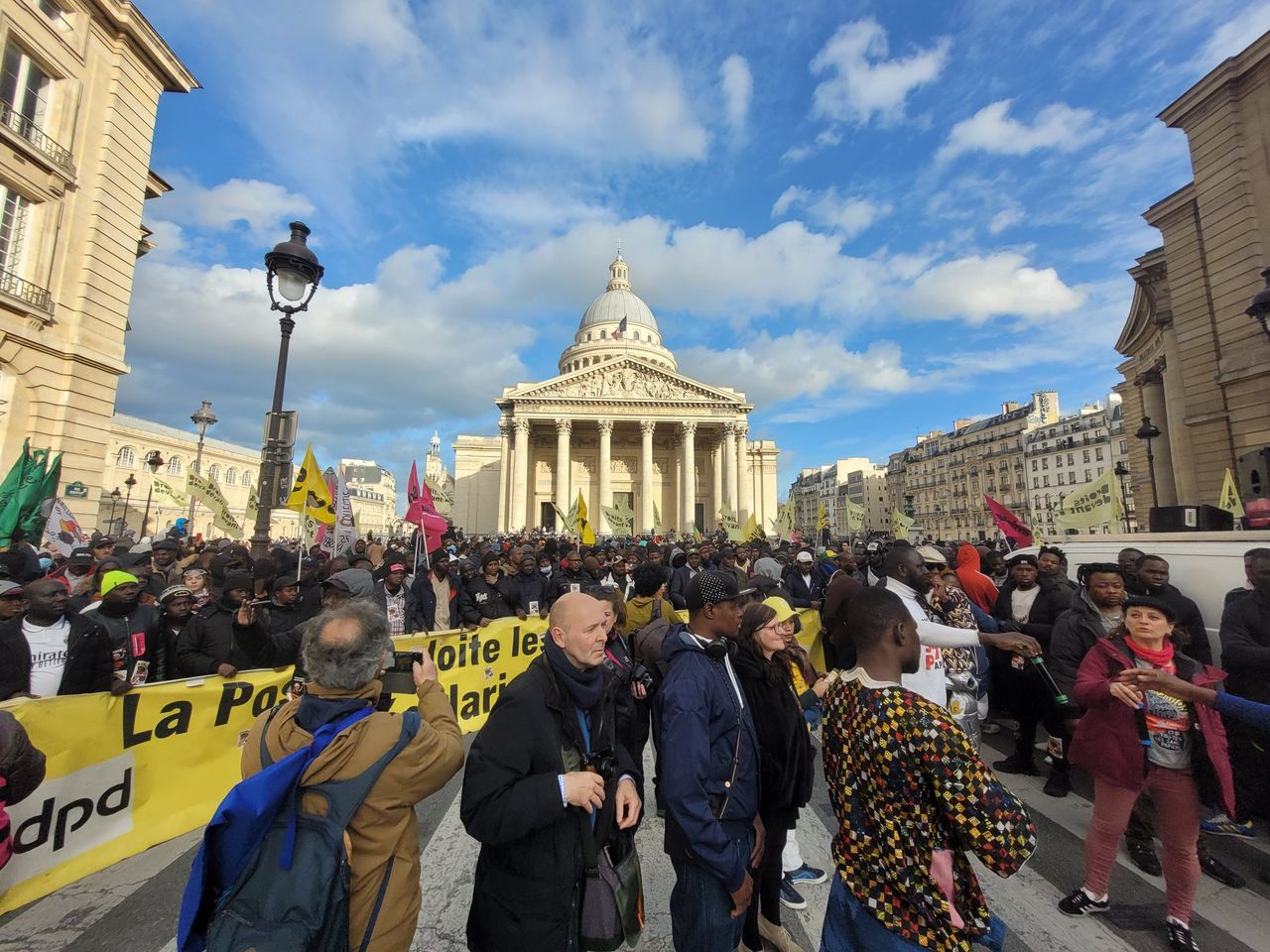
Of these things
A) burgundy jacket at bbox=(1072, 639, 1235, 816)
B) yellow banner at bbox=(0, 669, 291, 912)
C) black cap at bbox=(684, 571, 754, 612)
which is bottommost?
yellow banner at bbox=(0, 669, 291, 912)

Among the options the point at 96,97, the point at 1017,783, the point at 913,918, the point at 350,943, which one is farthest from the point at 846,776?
the point at 96,97

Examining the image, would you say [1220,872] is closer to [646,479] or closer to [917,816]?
[917,816]

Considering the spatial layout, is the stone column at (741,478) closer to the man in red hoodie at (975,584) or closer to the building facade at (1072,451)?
the building facade at (1072,451)

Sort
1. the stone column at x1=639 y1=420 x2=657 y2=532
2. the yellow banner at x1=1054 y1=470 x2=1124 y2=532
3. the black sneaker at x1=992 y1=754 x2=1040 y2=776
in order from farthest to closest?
the stone column at x1=639 y1=420 x2=657 y2=532 → the yellow banner at x1=1054 y1=470 x2=1124 y2=532 → the black sneaker at x1=992 y1=754 x2=1040 y2=776

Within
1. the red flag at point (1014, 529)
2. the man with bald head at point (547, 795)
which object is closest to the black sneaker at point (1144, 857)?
the man with bald head at point (547, 795)

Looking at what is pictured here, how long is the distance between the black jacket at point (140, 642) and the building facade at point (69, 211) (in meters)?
11.2

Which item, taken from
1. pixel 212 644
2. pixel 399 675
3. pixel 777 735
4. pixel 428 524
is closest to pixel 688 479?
pixel 428 524

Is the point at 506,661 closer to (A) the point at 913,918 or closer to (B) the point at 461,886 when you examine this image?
(B) the point at 461,886

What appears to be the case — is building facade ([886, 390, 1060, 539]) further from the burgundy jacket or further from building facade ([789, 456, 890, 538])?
the burgundy jacket

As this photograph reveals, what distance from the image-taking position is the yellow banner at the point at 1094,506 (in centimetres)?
996

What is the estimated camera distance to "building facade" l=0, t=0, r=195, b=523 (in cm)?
1155

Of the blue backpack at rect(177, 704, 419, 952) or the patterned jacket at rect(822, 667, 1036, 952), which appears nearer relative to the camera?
the blue backpack at rect(177, 704, 419, 952)

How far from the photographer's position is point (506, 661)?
610 cm

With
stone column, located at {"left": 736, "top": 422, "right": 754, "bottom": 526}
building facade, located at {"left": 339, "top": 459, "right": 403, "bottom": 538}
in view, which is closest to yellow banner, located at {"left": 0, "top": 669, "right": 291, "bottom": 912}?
stone column, located at {"left": 736, "top": 422, "right": 754, "bottom": 526}
